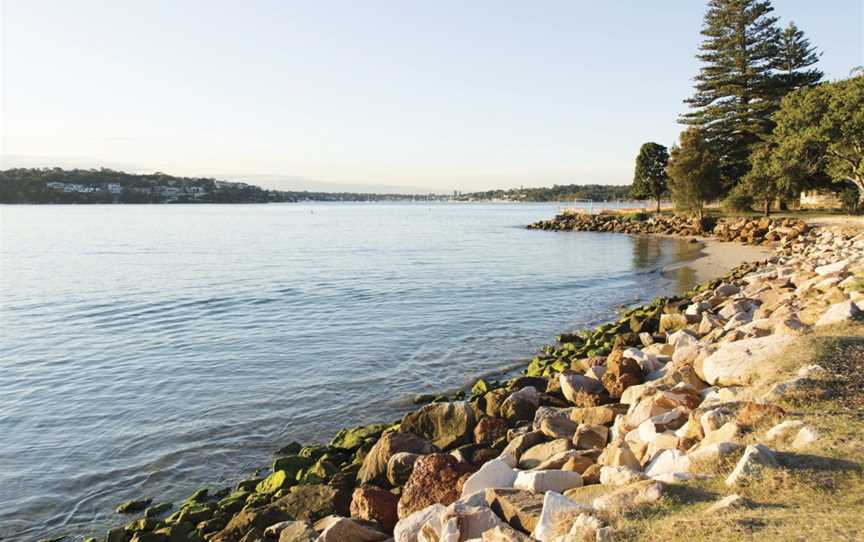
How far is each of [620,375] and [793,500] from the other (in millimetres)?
3976

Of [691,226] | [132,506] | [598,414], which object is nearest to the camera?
[598,414]

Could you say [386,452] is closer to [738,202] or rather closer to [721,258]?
[721,258]

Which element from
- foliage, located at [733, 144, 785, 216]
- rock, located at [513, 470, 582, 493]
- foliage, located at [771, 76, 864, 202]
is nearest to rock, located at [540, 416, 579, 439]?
rock, located at [513, 470, 582, 493]

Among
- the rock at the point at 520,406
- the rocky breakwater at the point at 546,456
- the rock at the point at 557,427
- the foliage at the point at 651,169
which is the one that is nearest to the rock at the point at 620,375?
the rocky breakwater at the point at 546,456

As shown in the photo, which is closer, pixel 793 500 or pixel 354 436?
pixel 793 500

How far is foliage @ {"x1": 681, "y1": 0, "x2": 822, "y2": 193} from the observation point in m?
47.8

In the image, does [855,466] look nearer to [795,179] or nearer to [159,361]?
[159,361]

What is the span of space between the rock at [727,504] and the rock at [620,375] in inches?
149

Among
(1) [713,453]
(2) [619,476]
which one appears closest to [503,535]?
(2) [619,476]

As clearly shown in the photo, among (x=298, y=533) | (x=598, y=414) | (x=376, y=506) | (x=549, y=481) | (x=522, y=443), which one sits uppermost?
(x=549, y=481)

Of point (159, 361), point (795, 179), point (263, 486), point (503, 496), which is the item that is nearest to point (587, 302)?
point (159, 361)

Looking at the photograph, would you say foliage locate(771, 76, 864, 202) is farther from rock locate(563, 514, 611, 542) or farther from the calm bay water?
rock locate(563, 514, 611, 542)

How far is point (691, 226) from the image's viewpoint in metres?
42.6

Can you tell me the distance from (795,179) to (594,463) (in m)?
38.2
